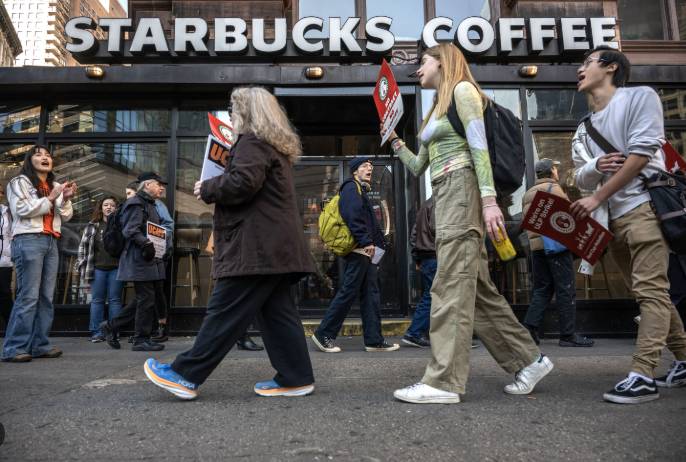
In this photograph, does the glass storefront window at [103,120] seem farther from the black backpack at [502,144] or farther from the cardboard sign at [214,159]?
the black backpack at [502,144]

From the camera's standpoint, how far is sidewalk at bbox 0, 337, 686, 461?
199 centimetres

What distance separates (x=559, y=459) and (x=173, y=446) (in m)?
1.55

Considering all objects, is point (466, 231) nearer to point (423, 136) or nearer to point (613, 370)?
point (423, 136)

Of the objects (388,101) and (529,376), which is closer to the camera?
(529,376)

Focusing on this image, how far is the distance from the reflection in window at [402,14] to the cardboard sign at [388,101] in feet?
16.7

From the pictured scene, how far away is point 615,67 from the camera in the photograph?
9.84 ft

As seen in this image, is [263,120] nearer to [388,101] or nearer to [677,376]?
[388,101]

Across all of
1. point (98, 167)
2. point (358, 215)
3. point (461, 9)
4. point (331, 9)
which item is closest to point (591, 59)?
point (358, 215)

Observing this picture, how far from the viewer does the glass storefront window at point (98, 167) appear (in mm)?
7445

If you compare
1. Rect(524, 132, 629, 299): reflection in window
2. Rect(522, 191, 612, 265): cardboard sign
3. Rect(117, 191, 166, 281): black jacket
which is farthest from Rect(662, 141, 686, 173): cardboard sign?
Rect(117, 191, 166, 281): black jacket

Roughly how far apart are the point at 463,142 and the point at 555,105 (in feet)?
17.0

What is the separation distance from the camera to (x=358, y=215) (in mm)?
5066

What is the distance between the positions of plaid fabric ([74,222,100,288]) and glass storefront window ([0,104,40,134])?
1825 millimetres

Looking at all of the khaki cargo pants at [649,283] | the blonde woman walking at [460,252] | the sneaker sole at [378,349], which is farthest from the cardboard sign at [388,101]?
the sneaker sole at [378,349]
